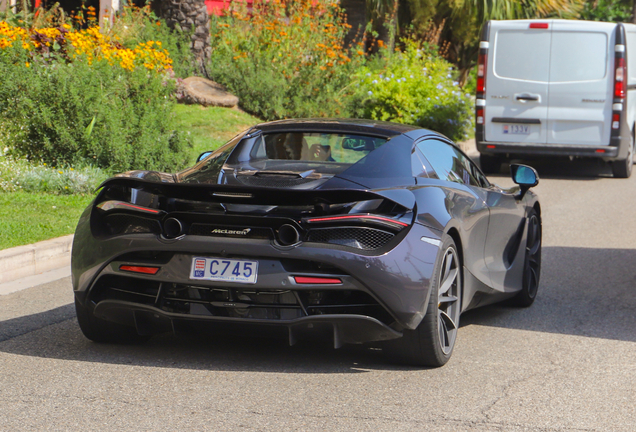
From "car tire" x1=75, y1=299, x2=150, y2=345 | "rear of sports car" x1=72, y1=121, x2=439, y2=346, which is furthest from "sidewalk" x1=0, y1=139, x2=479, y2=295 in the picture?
"rear of sports car" x1=72, y1=121, x2=439, y2=346

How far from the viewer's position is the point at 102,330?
5113 millimetres

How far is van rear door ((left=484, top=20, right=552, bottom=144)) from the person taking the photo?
14.8 metres

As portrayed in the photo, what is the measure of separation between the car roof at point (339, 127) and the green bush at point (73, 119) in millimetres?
5448

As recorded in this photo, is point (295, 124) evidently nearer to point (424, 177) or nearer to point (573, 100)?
point (424, 177)

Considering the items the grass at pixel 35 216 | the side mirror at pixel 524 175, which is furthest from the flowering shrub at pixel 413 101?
the side mirror at pixel 524 175

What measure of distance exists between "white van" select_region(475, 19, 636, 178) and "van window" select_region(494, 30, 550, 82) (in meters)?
0.02

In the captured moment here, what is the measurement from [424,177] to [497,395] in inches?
51.7

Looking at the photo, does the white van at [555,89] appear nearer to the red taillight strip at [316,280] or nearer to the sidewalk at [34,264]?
the sidewalk at [34,264]

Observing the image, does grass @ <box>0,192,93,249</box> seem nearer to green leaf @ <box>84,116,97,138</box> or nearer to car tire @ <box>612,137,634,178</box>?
green leaf @ <box>84,116,97,138</box>

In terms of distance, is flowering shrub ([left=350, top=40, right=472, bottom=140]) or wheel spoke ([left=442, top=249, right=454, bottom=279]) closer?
wheel spoke ([left=442, top=249, right=454, bottom=279])

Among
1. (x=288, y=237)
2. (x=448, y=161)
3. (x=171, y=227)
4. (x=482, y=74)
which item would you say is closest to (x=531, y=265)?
(x=448, y=161)

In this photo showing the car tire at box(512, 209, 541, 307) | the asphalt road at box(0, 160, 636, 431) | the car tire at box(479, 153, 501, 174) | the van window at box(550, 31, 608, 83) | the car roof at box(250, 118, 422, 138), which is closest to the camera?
the asphalt road at box(0, 160, 636, 431)

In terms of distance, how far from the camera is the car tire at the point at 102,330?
16.6 ft

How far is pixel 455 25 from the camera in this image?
27.2 metres
